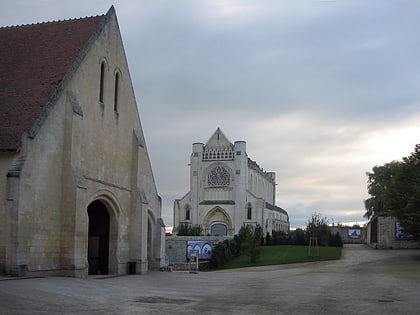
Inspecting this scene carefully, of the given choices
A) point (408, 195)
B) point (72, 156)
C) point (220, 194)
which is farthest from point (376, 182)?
point (72, 156)

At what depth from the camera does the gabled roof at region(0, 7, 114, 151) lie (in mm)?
20484

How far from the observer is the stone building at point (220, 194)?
80.2 m

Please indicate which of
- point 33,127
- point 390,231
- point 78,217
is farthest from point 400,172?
point 33,127

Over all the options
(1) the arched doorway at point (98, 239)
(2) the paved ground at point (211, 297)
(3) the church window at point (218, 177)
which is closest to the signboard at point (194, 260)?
(1) the arched doorway at point (98, 239)

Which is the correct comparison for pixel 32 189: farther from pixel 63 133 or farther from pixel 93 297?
pixel 93 297

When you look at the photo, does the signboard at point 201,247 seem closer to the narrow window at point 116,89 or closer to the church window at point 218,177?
the narrow window at point 116,89

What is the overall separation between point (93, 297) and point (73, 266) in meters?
6.33

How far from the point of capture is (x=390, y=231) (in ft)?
155

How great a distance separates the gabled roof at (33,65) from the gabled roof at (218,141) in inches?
2228

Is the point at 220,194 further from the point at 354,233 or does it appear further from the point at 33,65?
the point at 33,65

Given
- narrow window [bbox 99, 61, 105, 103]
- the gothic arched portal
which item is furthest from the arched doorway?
the gothic arched portal

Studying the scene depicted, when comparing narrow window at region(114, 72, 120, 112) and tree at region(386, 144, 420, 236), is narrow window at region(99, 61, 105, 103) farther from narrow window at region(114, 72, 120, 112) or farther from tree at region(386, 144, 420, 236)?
tree at region(386, 144, 420, 236)

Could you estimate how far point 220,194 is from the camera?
81.9m

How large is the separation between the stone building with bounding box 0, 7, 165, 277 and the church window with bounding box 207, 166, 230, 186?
50.6m
